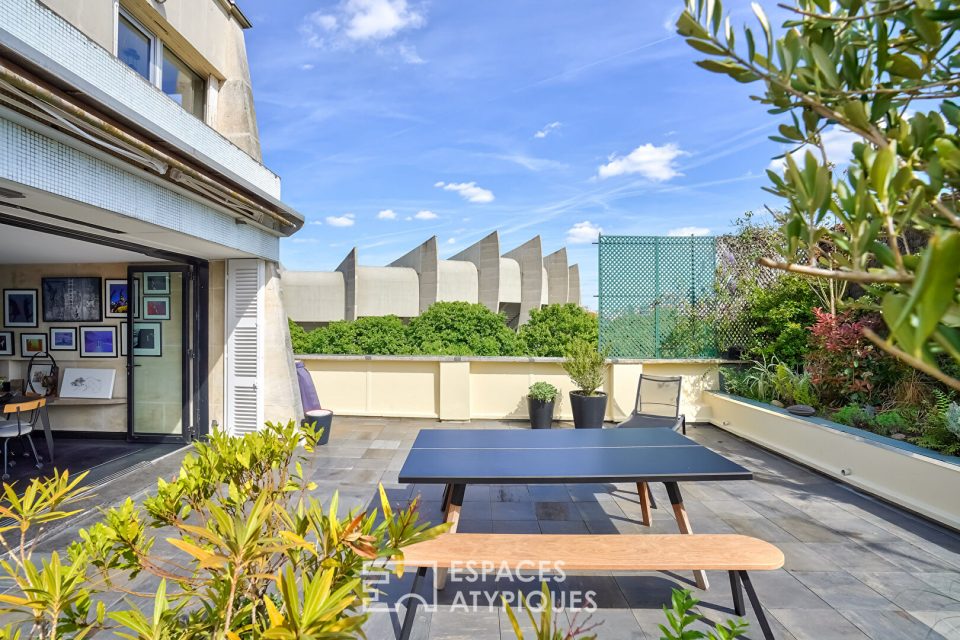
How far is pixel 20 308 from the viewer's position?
6.40 meters

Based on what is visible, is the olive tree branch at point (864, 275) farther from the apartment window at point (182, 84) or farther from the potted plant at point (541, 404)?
the apartment window at point (182, 84)

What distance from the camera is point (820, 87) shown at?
2.84 feet

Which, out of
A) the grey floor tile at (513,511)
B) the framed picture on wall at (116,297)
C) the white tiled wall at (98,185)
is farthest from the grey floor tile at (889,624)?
the framed picture on wall at (116,297)

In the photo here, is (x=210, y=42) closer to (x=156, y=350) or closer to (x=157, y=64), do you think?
(x=157, y=64)

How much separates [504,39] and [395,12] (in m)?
1.68

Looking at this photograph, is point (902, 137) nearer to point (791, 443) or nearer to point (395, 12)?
point (791, 443)

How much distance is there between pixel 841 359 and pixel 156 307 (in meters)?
8.76

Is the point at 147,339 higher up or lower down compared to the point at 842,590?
higher up

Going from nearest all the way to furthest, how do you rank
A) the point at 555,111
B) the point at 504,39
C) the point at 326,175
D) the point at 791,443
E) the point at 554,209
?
1. the point at 791,443
2. the point at 504,39
3. the point at 555,111
4. the point at 326,175
5. the point at 554,209

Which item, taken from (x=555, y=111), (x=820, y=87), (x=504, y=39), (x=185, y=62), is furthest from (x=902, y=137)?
(x=555, y=111)

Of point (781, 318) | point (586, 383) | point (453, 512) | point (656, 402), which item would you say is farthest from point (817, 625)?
point (781, 318)

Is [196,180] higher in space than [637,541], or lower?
higher

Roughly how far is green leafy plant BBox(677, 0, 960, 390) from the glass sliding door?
22.3 ft

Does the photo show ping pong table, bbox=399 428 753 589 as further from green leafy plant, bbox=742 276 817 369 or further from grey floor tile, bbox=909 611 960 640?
green leafy plant, bbox=742 276 817 369
